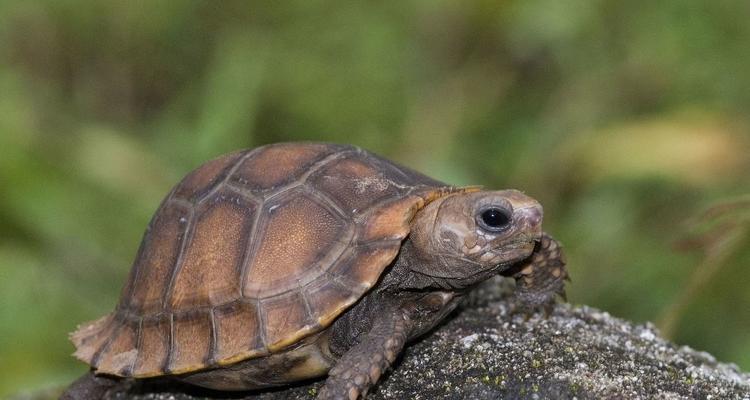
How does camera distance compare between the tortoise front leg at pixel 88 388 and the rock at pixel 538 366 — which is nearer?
the rock at pixel 538 366

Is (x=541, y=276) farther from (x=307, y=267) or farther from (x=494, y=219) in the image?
(x=307, y=267)

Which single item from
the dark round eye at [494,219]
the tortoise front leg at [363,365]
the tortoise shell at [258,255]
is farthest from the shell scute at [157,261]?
the dark round eye at [494,219]

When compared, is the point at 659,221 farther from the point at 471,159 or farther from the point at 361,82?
the point at 361,82

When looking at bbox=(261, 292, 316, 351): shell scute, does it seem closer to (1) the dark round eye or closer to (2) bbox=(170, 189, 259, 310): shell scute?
(2) bbox=(170, 189, 259, 310): shell scute

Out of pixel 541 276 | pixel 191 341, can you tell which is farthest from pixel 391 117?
pixel 191 341

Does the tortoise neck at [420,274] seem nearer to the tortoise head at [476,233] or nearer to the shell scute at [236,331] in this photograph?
the tortoise head at [476,233]
